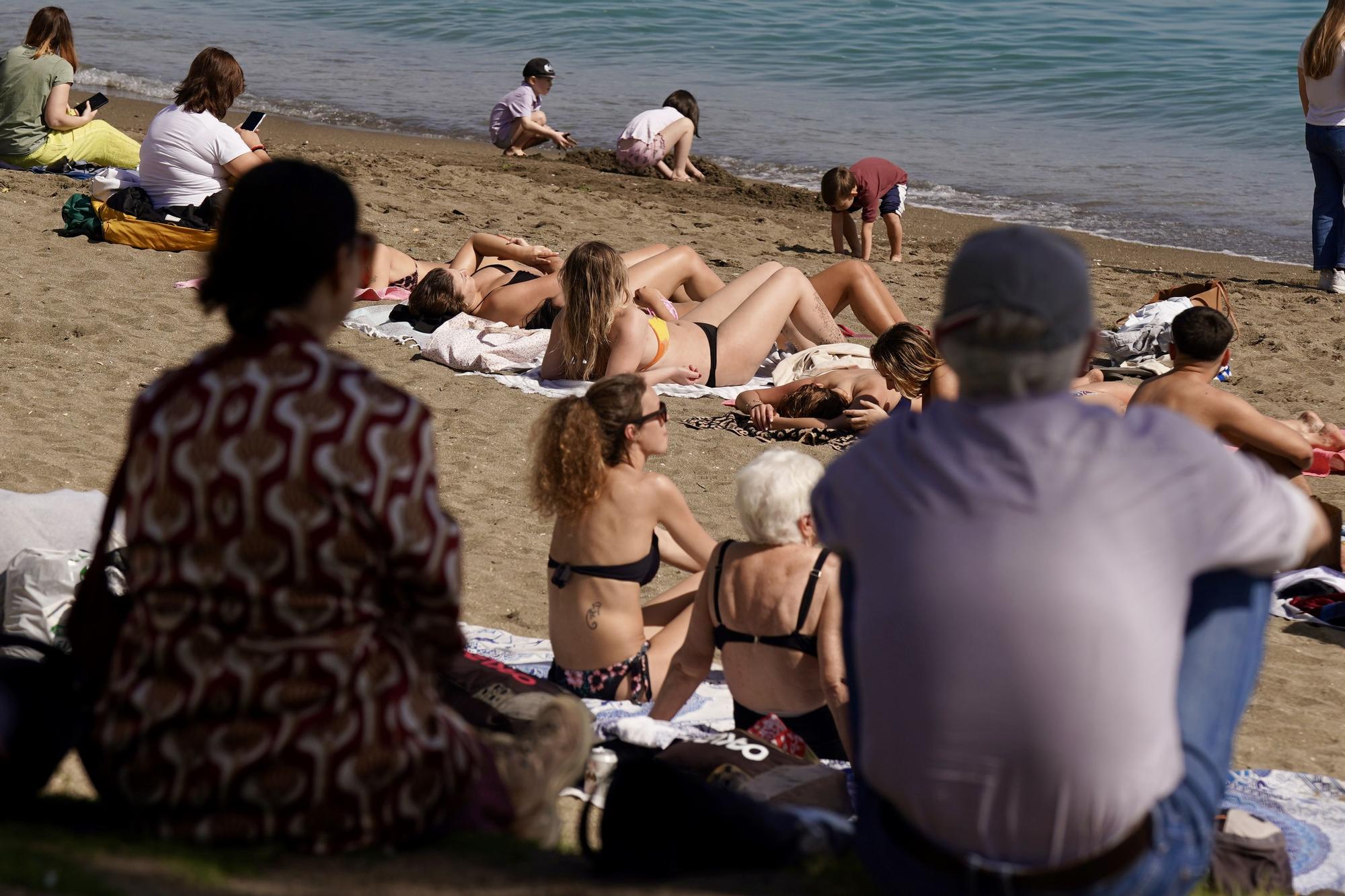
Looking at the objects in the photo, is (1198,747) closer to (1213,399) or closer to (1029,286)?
(1029,286)

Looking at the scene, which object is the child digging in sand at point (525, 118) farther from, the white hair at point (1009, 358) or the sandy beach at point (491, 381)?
the white hair at point (1009, 358)

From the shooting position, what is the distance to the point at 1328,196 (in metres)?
9.21

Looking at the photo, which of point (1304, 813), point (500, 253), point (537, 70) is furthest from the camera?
point (537, 70)

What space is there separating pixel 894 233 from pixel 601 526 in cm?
694

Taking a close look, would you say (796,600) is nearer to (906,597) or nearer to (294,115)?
(906,597)

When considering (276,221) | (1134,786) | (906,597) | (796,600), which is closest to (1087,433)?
(906,597)

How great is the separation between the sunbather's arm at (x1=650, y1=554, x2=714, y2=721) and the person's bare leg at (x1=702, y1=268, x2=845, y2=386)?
3.83 metres

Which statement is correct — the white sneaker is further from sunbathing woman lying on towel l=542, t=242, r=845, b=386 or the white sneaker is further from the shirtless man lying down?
the shirtless man lying down

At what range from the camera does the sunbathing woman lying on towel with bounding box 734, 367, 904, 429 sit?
6496 mm

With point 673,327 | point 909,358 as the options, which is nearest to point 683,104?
point 673,327

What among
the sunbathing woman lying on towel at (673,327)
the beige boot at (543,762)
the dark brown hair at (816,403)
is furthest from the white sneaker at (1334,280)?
the beige boot at (543,762)

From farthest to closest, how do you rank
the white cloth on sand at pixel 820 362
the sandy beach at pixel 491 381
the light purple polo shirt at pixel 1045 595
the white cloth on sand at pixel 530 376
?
the white cloth on sand at pixel 820 362 < the white cloth on sand at pixel 530 376 < the sandy beach at pixel 491 381 < the light purple polo shirt at pixel 1045 595

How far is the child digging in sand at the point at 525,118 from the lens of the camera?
46.1 feet

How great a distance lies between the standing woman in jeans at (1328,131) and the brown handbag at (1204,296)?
57.2 inches
